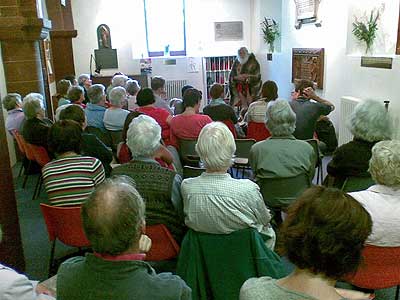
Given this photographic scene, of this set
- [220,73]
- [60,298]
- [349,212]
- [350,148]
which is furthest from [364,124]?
[220,73]

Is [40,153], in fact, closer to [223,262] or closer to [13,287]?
[223,262]

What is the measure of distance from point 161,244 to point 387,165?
4.10 ft

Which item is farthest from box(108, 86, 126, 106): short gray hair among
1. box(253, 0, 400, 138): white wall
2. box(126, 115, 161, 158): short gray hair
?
box(253, 0, 400, 138): white wall

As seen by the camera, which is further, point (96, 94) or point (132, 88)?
point (132, 88)

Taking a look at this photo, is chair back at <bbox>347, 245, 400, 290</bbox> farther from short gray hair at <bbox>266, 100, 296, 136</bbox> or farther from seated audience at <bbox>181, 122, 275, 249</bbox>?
short gray hair at <bbox>266, 100, 296, 136</bbox>

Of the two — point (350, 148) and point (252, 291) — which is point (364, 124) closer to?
point (350, 148)

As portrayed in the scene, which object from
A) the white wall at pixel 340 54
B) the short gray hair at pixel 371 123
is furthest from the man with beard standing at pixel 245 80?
the short gray hair at pixel 371 123

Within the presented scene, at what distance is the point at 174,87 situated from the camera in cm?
1002

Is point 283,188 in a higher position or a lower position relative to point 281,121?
lower

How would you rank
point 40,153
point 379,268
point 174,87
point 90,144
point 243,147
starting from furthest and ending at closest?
point 174,87
point 40,153
point 243,147
point 90,144
point 379,268

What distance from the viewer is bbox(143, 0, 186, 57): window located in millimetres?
9938

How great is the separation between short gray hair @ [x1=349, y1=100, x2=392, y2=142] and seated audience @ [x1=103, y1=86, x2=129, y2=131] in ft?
8.81

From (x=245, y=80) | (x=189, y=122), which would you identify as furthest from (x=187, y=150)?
(x=245, y=80)

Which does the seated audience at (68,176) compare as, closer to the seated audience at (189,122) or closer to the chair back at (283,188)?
the chair back at (283,188)
